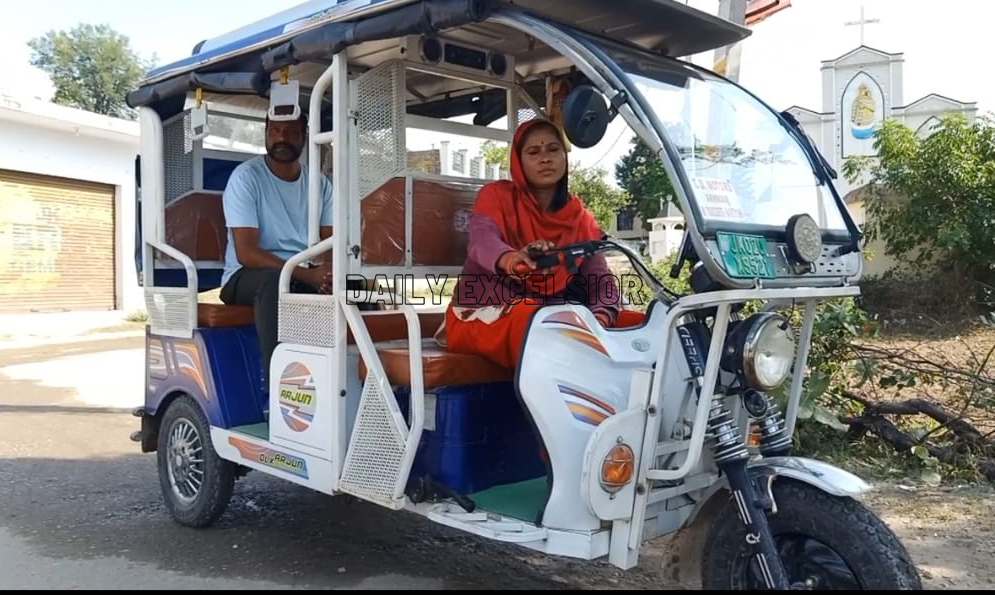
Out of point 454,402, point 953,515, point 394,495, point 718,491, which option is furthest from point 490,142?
point 953,515

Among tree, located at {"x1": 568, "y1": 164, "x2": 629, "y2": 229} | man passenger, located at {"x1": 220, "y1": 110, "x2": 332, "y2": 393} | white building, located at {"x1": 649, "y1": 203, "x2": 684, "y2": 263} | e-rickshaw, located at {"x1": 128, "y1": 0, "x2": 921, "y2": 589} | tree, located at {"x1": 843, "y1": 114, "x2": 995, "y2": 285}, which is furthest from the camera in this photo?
tree, located at {"x1": 568, "y1": 164, "x2": 629, "y2": 229}

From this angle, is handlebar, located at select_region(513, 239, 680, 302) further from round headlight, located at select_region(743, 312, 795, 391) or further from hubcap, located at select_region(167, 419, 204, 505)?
hubcap, located at select_region(167, 419, 204, 505)

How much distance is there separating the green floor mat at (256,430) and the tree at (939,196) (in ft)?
34.9

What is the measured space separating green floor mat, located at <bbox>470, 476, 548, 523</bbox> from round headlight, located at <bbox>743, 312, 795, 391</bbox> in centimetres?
90

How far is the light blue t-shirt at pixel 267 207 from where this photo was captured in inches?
175

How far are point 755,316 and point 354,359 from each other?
1714 millimetres

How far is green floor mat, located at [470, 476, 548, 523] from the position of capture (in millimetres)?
3240

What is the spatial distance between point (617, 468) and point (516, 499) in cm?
67

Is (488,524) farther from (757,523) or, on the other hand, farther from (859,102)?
(859,102)

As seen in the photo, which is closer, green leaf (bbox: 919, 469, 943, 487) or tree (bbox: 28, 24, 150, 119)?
green leaf (bbox: 919, 469, 943, 487)

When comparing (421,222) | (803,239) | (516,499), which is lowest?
(516,499)

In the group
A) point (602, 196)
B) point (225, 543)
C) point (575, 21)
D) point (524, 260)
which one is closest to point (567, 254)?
point (524, 260)

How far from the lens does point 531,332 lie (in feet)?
10.4

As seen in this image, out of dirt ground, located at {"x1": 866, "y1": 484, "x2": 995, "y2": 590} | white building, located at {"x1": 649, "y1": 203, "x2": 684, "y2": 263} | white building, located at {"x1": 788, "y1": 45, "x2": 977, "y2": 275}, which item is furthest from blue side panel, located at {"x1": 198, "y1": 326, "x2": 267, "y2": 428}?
white building, located at {"x1": 788, "y1": 45, "x2": 977, "y2": 275}
